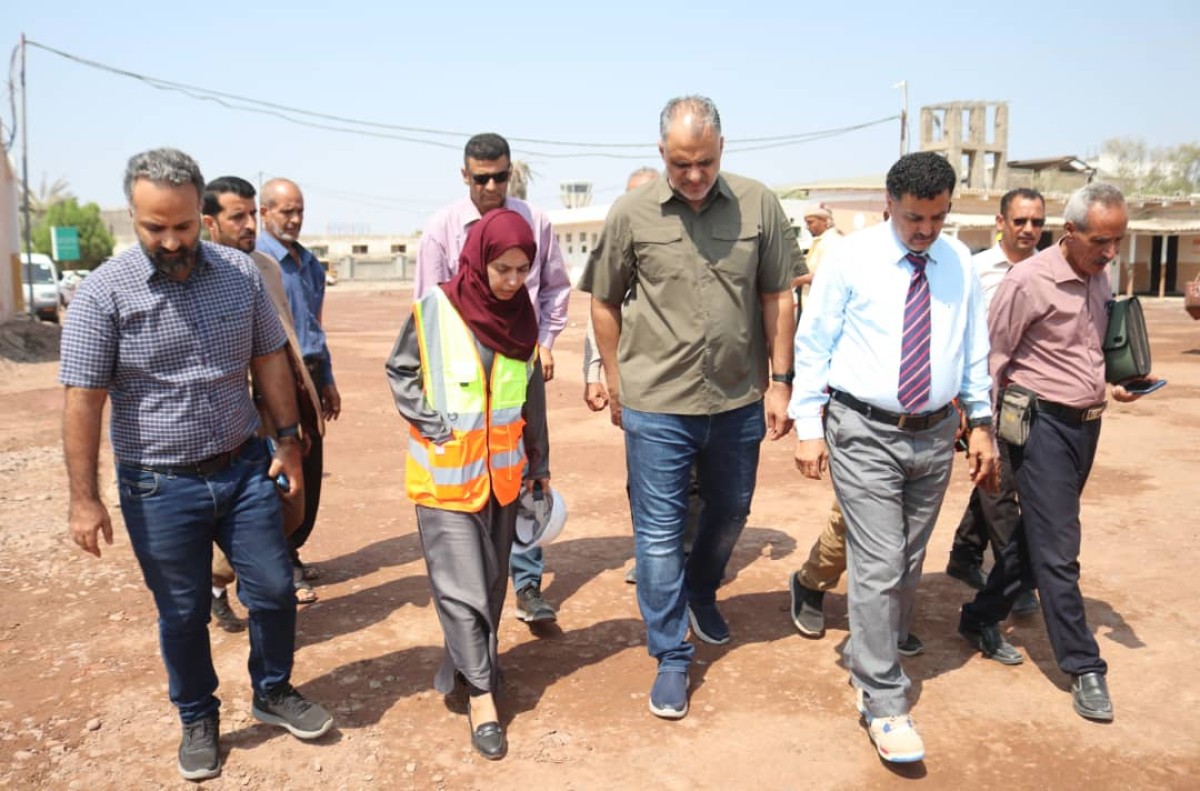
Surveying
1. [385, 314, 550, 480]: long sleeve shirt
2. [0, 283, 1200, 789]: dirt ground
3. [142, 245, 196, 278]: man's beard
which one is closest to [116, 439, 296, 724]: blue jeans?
[0, 283, 1200, 789]: dirt ground

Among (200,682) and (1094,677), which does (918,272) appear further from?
(200,682)

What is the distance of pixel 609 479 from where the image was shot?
25.5ft

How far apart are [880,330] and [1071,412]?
973mm

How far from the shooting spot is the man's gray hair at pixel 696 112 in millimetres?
3662

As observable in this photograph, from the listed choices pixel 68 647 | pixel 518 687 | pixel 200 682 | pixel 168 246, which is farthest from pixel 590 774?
pixel 68 647

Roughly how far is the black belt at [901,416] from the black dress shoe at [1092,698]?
1.18 m

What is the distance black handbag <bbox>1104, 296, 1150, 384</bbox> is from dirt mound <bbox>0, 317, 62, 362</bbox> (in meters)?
18.2

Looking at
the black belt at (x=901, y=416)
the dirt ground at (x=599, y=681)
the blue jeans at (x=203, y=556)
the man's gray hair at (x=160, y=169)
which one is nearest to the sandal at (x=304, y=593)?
the dirt ground at (x=599, y=681)

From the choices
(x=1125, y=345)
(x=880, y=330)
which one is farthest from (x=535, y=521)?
(x=1125, y=345)

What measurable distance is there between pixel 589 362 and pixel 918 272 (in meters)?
1.96

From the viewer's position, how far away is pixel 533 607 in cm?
471

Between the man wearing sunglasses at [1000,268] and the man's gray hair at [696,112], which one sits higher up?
the man's gray hair at [696,112]

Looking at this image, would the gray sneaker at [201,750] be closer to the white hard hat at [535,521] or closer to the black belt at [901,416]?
the white hard hat at [535,521]

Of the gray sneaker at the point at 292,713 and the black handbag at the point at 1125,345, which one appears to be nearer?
the gray sneaker at the point at 292,713
